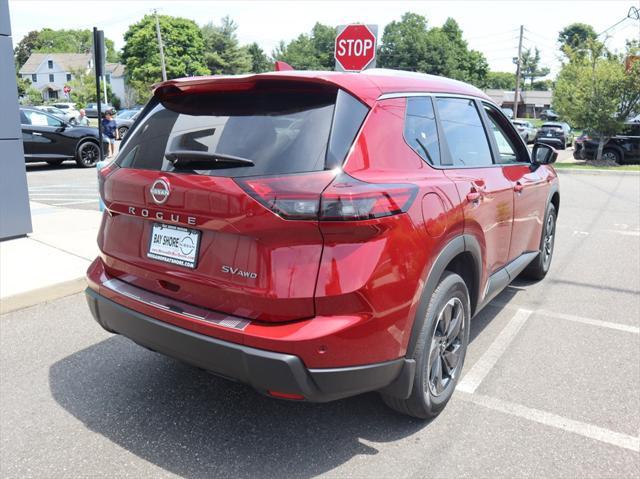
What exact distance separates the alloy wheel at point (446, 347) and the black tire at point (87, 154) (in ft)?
48.4

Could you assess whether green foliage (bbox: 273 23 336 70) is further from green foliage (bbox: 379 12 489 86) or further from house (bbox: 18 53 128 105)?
house (bbox: 18 53 128 105)

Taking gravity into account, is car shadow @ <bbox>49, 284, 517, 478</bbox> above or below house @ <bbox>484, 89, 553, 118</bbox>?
below

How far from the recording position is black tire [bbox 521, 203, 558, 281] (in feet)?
17.8

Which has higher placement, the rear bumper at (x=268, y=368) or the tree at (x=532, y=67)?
the tree at (x=532, y=67)

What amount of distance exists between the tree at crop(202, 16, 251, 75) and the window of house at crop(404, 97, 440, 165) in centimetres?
8276

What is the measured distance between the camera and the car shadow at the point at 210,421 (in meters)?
2.75

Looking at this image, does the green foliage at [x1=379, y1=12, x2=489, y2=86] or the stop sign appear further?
the green foliage at [x1=379, y1=12, x2=489, y2=86]

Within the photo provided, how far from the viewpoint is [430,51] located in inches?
3361

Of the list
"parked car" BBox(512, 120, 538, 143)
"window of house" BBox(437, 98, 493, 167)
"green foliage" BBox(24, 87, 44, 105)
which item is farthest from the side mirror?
"green foliage" BBox(24, 87, 44, 105)

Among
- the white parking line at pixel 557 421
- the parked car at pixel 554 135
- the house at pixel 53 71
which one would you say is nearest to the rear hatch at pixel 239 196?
the white parking line at pixel 557 421

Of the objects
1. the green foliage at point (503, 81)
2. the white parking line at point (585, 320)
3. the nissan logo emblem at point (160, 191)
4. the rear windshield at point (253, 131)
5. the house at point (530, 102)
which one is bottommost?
the white parking line at point (585, 320)

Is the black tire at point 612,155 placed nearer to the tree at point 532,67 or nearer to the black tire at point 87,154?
the black tire at point 87,154

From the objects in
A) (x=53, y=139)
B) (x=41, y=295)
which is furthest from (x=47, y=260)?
(x=53, y=139)

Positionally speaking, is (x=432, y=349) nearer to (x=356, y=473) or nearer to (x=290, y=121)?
(x=356, y=473)
